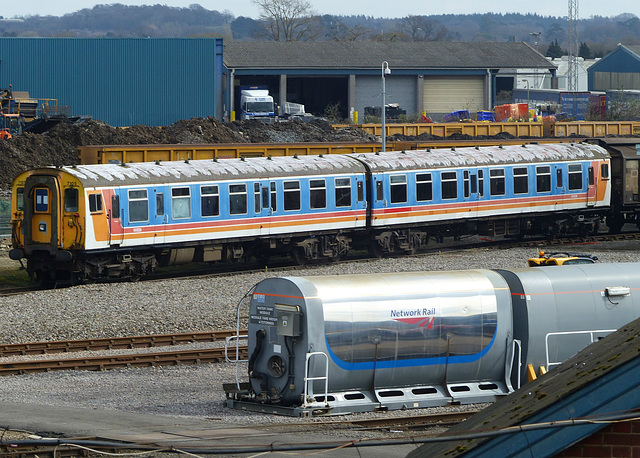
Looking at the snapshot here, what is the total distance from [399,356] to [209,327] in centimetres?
854

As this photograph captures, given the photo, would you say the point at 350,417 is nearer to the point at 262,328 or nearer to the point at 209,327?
the point at 262,328

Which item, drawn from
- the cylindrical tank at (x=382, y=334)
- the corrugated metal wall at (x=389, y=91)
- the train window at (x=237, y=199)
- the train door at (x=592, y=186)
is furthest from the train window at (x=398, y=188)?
the corrugated metal wall at (x=389, y=91)

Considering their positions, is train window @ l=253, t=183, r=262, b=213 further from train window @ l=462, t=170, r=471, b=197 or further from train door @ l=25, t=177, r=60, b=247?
train window @ l=462, t=170, r=471, b=197

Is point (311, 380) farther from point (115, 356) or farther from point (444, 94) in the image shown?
point (444, 94)

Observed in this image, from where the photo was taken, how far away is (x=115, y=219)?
26.9 metres

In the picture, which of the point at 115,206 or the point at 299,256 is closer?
the point at 115,206

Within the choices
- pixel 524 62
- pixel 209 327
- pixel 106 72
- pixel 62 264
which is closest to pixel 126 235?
pixel 62 264

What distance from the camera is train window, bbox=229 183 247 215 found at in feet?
96.2

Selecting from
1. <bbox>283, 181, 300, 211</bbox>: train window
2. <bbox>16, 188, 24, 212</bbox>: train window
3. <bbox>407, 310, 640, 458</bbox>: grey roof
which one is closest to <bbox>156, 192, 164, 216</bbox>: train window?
<bbox>16, 188, 24, 212</bbox>: train window

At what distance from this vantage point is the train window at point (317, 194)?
30.9 m

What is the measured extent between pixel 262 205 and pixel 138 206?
4.29 m

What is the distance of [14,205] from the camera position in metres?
28.2

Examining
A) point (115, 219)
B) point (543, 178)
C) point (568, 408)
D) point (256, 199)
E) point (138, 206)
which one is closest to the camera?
point (568, 408)

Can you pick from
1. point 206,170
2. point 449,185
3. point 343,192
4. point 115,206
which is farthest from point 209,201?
point 449,185
